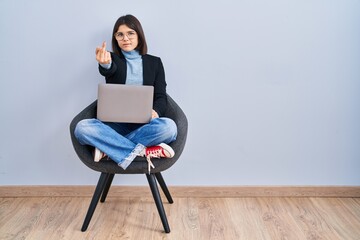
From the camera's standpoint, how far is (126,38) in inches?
79.0

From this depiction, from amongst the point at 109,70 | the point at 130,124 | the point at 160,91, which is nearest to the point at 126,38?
the point at 109,70

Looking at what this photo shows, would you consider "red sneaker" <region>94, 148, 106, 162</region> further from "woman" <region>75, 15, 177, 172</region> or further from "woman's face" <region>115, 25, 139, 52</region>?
"woman's face" <region>115, 25, 139, 52</region>

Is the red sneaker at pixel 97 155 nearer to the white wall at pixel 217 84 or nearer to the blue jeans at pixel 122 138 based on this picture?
the blue jeans at pixel 122 138

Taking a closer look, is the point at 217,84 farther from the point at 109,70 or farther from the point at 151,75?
the point at 109,70

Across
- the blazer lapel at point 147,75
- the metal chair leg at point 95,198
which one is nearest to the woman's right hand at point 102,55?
the blazer lapel at point 147,75

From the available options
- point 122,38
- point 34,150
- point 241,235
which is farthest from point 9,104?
point 241,235

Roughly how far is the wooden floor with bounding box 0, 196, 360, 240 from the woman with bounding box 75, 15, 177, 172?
1.14ft

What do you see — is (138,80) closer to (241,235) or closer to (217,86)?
(217,86)

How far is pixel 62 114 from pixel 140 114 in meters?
0.58

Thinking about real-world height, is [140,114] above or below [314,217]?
above

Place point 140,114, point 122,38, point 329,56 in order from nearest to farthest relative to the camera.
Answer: point 140,114
point 122,38
point 329,56

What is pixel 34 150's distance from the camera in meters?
2.23

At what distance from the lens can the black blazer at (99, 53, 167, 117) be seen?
1997 mm

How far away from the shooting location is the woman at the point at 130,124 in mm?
1763
